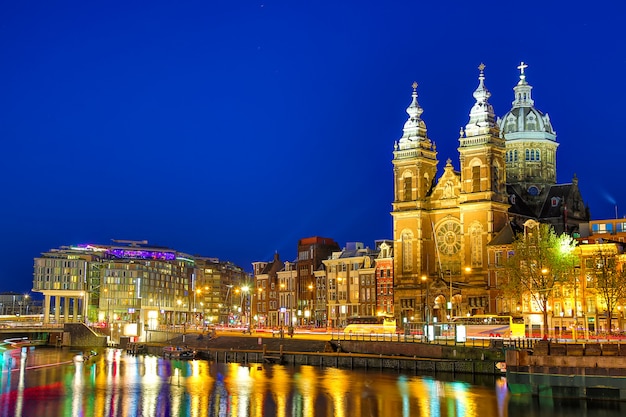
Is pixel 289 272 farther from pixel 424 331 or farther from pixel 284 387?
pixel 284 387

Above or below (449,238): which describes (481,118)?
above

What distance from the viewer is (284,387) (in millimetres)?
85375

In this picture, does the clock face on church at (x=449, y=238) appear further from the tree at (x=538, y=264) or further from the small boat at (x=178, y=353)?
the small boat at (x=178, y=353)

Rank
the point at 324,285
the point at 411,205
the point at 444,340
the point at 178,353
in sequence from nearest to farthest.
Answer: the point at 444,340
the point at 178,353
the point at 411,205
the point at 324,285

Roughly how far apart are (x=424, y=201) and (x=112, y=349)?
56.8 meters

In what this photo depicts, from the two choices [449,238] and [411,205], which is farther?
[411,205]

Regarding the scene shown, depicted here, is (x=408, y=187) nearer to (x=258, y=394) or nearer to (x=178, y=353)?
(x=178, y=353)

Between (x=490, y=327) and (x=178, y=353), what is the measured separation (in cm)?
4167

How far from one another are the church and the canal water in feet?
135

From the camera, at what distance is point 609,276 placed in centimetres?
11081

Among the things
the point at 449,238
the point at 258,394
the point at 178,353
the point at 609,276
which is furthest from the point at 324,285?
the point at 258,394

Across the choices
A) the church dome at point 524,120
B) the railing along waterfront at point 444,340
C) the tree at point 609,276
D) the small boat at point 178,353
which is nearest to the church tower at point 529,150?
the church dome at point 524,120

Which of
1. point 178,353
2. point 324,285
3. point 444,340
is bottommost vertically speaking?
point 178,353

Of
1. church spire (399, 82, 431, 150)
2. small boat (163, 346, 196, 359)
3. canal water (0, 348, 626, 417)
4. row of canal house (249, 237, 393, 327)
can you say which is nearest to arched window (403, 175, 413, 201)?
church spire (399, 82, 431, 150)
